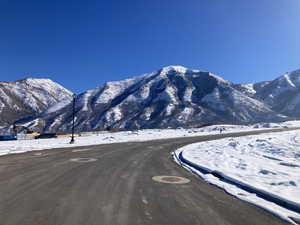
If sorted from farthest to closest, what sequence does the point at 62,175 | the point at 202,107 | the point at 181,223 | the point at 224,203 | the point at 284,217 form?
the point at 202,107
the point at 62,175
the point at 224,203
the point at 284,217
the point at 181,223

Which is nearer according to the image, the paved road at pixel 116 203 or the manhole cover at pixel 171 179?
the paved road at pixel 116 203

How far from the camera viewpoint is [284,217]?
4523 millimetres

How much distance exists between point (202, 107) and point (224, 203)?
646ft

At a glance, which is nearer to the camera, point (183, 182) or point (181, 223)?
point (181, 223)

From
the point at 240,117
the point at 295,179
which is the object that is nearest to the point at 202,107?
the point at 240,117

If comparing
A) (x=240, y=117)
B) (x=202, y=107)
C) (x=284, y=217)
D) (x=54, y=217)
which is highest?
(x=202, y=107)

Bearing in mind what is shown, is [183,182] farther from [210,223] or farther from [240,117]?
[240,117]

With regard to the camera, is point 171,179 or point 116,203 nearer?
point 116,203

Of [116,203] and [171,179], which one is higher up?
[116,203]

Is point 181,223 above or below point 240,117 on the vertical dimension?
below

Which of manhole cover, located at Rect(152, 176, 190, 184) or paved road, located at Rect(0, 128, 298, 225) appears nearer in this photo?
paved road, located at Rect(0, 128, 298, 225)

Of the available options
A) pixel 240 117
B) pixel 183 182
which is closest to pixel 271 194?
pixel 183 182

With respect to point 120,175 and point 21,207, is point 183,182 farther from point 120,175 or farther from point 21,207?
point 21,207

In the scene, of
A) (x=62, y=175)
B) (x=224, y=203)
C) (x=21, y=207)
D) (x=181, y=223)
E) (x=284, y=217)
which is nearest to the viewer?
(x=181, y=223)
